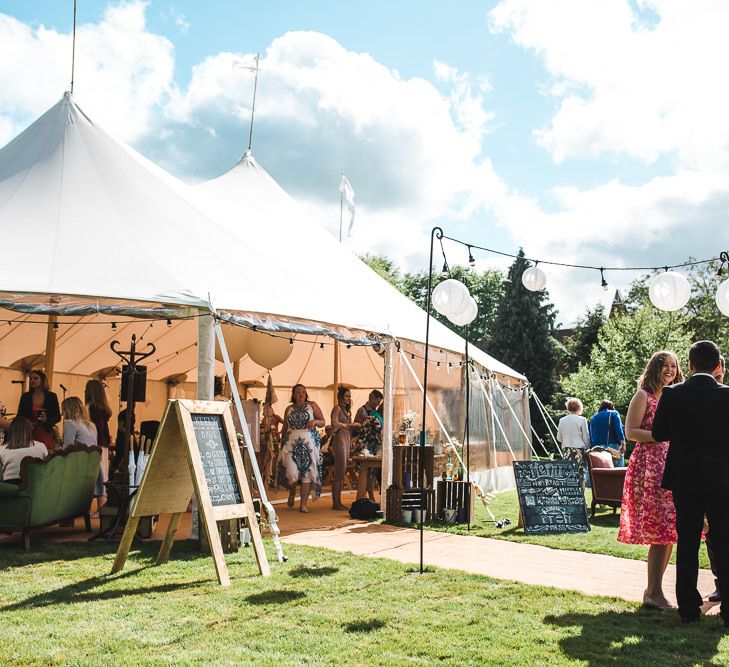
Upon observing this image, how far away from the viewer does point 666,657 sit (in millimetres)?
3801

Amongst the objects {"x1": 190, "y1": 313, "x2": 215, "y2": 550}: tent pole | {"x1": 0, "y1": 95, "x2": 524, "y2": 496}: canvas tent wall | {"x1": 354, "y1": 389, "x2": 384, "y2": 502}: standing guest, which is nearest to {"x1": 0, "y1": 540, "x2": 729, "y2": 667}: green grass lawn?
{"x1": 190, "y1": 313, "x2": 215, "y2": 550}: tent pole

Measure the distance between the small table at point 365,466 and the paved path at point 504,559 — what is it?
3.99 ft

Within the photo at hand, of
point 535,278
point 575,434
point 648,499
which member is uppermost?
point 535,278

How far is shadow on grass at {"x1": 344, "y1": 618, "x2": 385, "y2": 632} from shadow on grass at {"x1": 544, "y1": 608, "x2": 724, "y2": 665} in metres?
0.97

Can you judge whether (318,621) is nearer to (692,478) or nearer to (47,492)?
(692,478)

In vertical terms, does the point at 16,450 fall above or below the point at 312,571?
above

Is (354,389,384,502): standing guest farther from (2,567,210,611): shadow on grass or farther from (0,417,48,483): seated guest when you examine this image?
(2,567,210,611): shadow on grass

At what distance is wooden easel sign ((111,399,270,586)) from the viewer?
217 inches

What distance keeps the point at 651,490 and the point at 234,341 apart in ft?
27.3

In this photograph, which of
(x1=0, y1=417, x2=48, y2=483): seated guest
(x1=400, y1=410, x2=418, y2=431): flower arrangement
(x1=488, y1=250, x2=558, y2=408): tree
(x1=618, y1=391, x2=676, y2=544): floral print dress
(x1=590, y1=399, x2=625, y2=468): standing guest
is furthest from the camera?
(x1=488, y1=250, x2=558, y2=408): tree

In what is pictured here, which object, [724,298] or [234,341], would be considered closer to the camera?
[724,298]

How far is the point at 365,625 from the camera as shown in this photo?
4312mm

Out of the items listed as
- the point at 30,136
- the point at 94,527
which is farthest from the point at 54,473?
the point at 30,136

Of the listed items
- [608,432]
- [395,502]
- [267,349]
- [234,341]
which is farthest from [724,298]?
[234,341]
